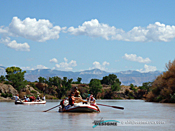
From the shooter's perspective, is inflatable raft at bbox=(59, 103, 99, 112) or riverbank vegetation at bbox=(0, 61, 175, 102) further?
riverbank vegetation at bbox=(0, 61, 175, 102)

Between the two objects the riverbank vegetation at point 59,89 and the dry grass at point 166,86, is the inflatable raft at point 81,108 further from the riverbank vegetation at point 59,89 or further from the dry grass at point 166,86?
the riverbank vegetation at point 59,89

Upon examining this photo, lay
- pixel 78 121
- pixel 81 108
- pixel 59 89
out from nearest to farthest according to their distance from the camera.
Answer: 1. pixel 78 121
2. pixel 81 108
3. pixel 59 89

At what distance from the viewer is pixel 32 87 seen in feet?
448

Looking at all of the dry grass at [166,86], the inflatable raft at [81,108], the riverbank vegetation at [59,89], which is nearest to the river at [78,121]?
the inflatable raft at [81,108]

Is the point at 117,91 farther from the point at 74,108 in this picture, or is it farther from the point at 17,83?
the point at 74,108

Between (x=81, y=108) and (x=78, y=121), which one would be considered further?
(x=81, y=108)

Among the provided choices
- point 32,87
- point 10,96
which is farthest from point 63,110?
point 32,87

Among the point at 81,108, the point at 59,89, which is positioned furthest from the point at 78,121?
the point at 59,89

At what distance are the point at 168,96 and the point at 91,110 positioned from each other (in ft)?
125

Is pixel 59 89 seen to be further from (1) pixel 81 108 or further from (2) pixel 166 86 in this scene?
(1) pixel 81 108

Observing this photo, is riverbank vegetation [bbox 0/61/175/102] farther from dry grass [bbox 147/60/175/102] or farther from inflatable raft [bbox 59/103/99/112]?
inflatable raft [bbox 59/103/99/112]

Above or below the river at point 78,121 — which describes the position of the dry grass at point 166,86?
above

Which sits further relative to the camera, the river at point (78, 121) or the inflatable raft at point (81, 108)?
the inflatable raft at point (81, 108)

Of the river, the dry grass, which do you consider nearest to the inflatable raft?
the river
